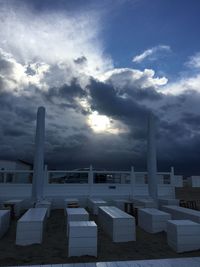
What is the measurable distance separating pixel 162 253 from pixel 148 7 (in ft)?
26.0

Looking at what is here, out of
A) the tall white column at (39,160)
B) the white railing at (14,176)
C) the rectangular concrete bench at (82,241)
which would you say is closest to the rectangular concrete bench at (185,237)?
the rectangular concrete bench at (82,241)

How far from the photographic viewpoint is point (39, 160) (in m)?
13.7

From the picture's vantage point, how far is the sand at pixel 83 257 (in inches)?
222

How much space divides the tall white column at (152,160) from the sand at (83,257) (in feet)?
22.2

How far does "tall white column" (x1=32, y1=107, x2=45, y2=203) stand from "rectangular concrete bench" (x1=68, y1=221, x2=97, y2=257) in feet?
25.6

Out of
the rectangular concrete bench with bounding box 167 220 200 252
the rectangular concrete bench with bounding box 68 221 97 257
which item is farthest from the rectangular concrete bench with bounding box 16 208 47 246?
the rectangular concrete bench with bounding box 167 220 200 252

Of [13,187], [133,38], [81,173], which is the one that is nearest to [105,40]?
[133,38]

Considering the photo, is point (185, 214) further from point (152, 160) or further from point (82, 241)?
point (152, 160)

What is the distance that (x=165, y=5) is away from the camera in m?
9.31

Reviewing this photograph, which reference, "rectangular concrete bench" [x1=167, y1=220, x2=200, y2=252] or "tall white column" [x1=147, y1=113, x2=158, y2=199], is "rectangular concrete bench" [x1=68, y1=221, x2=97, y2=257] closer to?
"rectangular concrete bench" [x1=167, y1=220, x2=200, y2=252]

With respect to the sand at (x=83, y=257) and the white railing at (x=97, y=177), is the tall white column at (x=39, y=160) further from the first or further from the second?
the sand at (x=83, y=257)

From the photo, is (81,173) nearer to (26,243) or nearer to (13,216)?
(13,216)

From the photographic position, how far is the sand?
5.63m

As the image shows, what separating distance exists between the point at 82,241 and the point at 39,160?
835 cm
